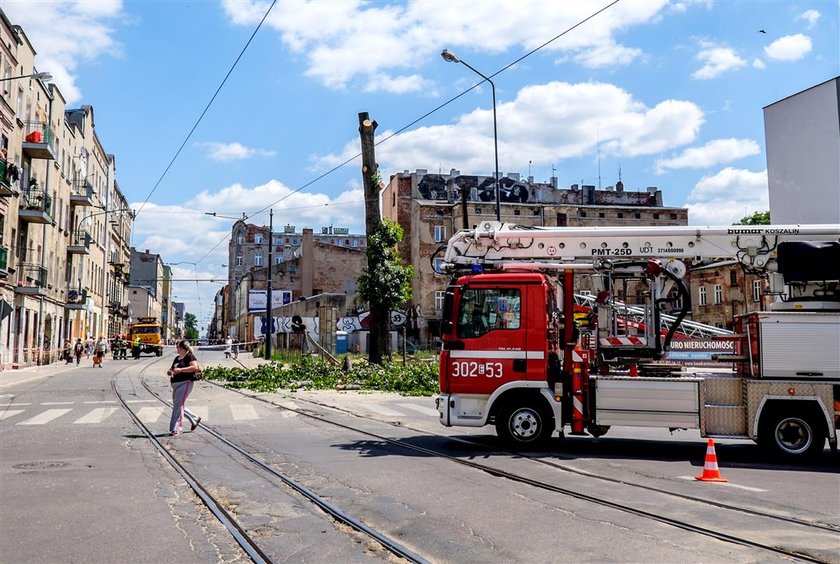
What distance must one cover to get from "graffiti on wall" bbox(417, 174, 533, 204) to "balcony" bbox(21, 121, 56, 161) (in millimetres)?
31863

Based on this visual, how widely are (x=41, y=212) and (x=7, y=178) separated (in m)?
5.56

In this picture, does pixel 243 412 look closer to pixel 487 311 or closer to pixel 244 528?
pixel 487 311

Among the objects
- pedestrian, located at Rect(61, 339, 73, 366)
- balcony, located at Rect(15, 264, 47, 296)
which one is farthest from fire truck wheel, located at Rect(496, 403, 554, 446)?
pedestrian, located at Rect(61, 339, 73, 366)

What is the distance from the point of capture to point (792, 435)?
10.6 metres

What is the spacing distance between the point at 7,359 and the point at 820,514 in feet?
122

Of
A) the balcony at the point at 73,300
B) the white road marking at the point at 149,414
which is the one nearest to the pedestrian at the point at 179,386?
the white road marking at the point at 149,414

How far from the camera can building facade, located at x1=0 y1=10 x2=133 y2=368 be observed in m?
35.2

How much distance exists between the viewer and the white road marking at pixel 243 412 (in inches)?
621

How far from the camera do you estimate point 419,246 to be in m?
61.4

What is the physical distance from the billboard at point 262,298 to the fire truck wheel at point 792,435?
67149mm

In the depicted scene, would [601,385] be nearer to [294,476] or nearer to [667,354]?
[667,354]

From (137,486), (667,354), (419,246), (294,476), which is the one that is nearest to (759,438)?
(667,354)

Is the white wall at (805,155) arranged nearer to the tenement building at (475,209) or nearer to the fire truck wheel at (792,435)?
the fire truck wheel at (792,435)

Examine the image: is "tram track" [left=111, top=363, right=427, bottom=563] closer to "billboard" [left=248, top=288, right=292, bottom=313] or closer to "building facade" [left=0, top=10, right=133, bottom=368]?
"building facade" [left=0, top=10, right=133, bottom=368]
